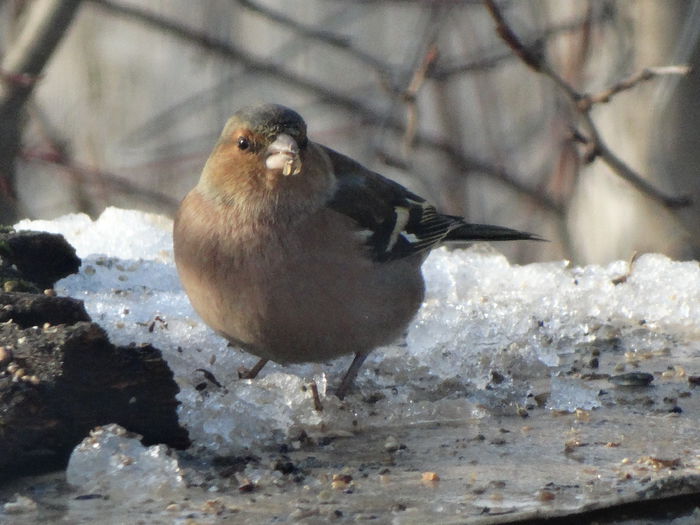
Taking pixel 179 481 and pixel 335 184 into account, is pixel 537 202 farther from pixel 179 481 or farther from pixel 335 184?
pixel 179 481

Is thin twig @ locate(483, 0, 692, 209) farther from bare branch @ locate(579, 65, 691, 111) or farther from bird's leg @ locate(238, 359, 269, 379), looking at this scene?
bird's leg @ locate(238, 359, 269, 379)

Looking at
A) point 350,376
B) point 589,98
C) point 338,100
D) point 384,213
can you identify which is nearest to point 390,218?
point 384,213

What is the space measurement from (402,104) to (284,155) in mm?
4995

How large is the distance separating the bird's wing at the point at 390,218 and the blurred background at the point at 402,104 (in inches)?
31.2

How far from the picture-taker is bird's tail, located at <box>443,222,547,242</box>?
172 inches

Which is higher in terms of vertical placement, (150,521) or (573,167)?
(573,167)

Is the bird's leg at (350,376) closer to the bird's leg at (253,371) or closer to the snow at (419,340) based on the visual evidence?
the snow at (419,340)

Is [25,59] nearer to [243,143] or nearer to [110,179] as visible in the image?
[110,179]

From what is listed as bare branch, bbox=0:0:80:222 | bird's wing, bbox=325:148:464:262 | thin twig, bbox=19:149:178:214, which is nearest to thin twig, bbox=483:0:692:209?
bird's wing, bbox=325:148:464:262

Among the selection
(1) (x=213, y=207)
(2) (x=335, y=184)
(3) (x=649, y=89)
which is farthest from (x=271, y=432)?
(3) (x=649, y=89)

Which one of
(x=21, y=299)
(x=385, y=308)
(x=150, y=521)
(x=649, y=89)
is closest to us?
(x=150, y=521)

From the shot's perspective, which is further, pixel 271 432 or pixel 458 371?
pixel 458 371

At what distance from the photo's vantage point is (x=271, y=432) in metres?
2.82

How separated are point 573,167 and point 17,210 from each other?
12.0ft
